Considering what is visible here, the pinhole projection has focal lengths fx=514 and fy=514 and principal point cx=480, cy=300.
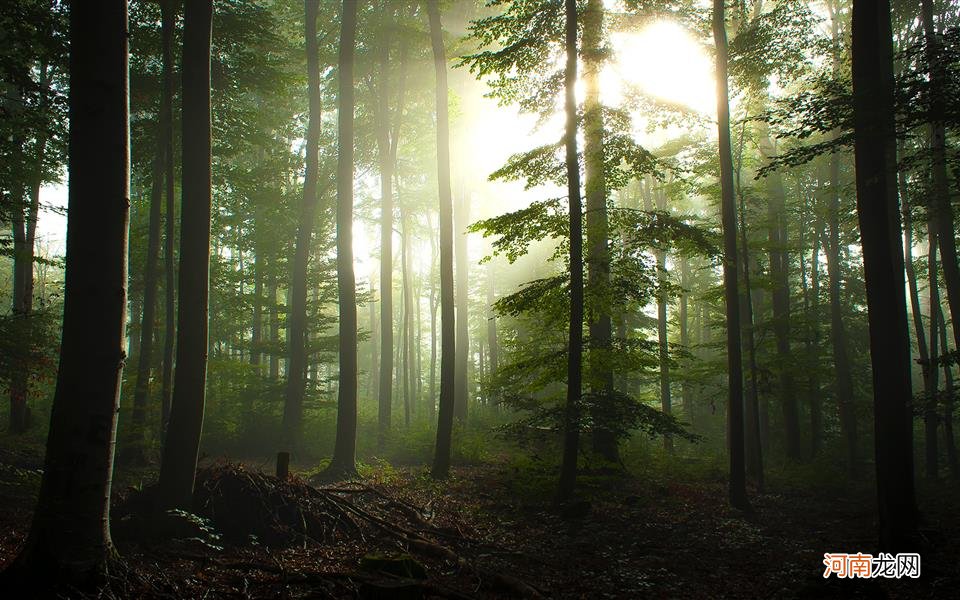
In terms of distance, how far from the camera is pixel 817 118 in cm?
724

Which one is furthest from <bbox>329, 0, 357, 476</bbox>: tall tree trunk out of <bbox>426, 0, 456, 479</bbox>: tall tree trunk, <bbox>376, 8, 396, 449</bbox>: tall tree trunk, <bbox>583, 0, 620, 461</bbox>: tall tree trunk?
<bbox>583, 0, 620, 461</bbox>: tall tree trunk

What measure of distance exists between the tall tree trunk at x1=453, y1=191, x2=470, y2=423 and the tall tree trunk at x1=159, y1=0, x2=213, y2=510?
14.8 m

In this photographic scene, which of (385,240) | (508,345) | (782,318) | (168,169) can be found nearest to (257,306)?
(385,240)

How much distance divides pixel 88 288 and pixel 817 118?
30.3 feet

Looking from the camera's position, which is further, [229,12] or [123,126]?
[229,12]

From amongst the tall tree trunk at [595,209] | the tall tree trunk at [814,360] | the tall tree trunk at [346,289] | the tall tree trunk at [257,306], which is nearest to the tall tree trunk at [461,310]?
the tall tree trunk at [257,306]

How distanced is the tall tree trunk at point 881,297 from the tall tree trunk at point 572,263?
4335 mm

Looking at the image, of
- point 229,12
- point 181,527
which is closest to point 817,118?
point 181,527

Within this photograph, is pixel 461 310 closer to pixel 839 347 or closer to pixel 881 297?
pixel 839 347

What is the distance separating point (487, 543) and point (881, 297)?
701cm

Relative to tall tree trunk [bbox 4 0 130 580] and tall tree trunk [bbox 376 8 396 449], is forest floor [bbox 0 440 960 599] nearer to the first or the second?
tall tree trunk [bbox 4 0 130 580]

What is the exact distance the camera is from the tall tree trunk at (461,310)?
22375mm

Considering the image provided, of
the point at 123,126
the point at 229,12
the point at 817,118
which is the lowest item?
the point at 123,126

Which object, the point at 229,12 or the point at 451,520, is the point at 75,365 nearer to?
the point at 451,520
